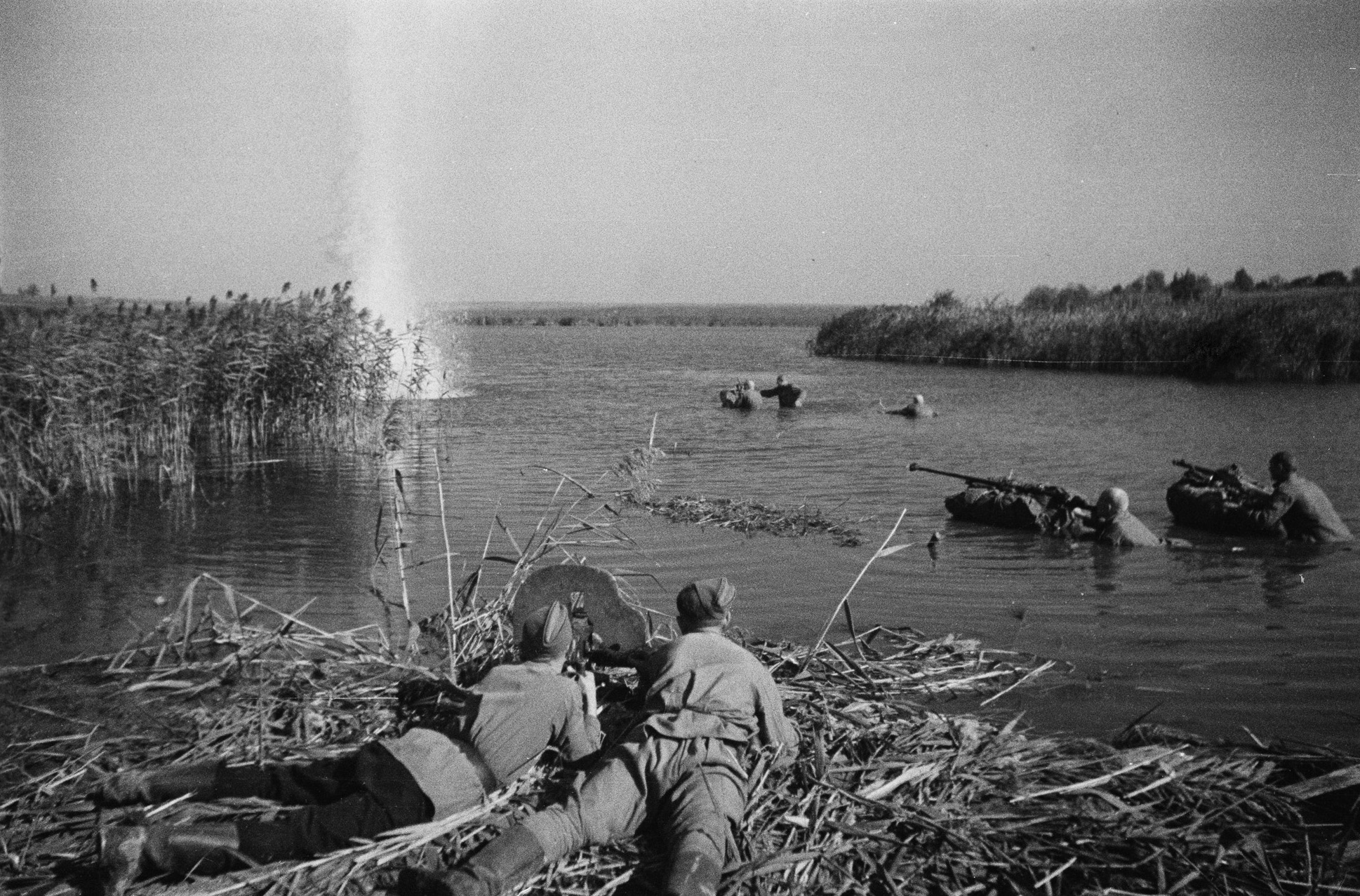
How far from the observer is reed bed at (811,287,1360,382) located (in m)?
35.8

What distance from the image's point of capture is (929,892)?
4562 mm

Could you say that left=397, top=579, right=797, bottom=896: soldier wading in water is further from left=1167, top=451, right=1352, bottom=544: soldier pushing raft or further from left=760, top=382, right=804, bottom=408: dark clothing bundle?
Answer: left=760, top=382, right=804, bottom=408: dark clothing bundle

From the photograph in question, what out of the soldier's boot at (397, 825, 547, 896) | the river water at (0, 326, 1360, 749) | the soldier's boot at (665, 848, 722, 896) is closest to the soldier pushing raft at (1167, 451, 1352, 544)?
the river water at (0, 326, 1360, 749)

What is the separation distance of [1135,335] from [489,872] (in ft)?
141

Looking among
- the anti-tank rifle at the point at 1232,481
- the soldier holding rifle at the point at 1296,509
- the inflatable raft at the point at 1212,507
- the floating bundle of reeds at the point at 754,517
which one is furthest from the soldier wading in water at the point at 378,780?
the anti-tank rifle at the point at 1232,481

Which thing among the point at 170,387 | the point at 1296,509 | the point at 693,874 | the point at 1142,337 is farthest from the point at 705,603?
the point at 1142,337

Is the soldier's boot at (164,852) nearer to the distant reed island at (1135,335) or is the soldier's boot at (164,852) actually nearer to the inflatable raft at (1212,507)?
the inflatable raft at (1212,507)

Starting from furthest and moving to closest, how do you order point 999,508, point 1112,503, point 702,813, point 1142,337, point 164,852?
point 1142,337
point 999,508
point 1112,503
point 702,813
point 164,852

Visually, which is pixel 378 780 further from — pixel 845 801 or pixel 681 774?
pixel 845 801

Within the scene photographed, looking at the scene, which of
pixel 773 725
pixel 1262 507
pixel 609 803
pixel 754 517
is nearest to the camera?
pixel 609 803

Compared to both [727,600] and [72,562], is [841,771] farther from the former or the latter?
[72,562]

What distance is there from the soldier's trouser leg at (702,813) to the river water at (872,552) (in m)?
3.24

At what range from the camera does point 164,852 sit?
14.6ft

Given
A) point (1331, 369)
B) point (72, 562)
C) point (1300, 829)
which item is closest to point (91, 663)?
point (72, 562)
